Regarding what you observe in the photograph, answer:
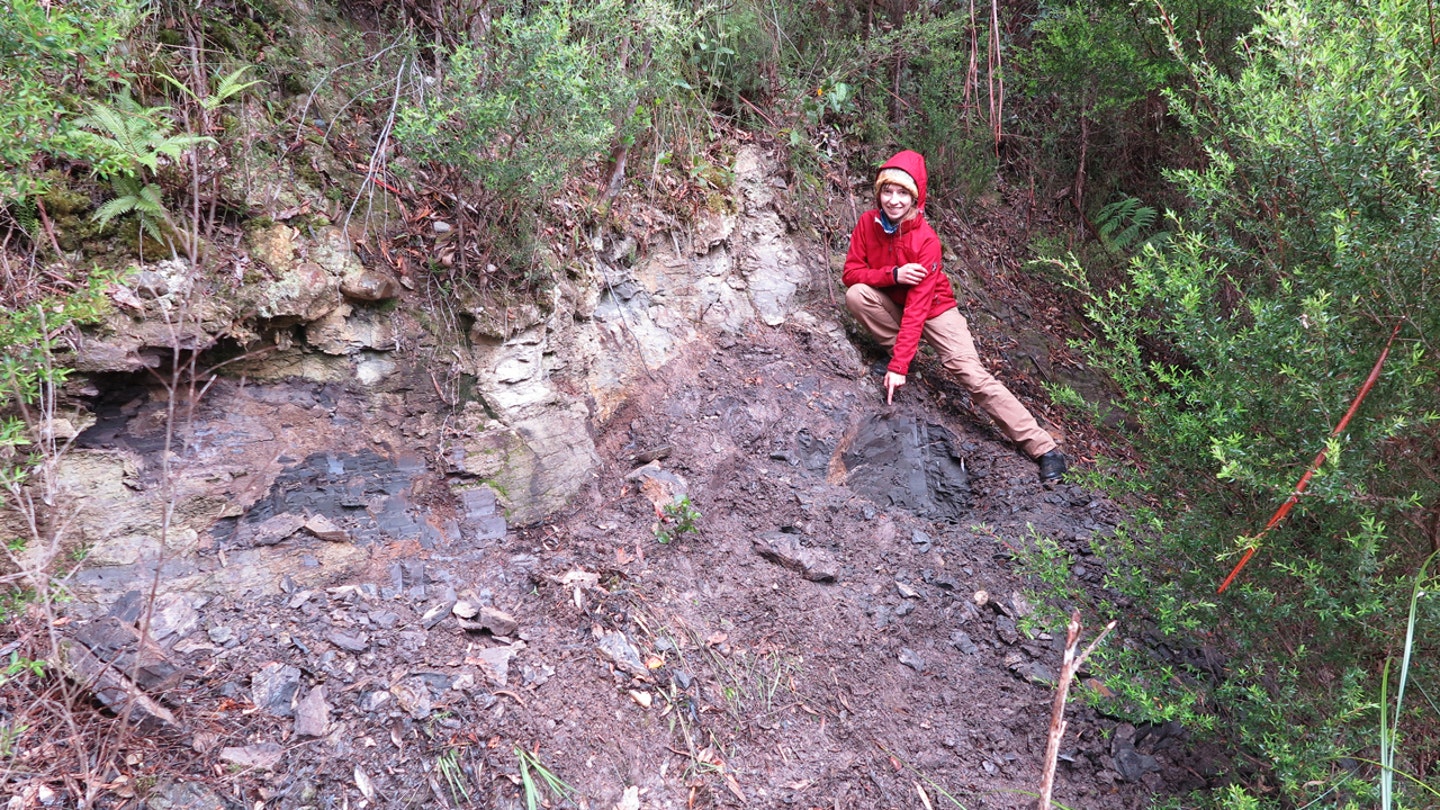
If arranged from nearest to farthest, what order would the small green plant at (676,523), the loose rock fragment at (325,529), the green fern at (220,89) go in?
the green fern at (220,89) < the loose rock fragment at (325,529) < the small green plant at (676,523)

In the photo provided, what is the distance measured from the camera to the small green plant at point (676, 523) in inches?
155

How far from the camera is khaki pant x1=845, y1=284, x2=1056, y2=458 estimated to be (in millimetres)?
5258

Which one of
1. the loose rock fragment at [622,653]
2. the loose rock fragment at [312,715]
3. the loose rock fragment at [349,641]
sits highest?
the loose rock fragment at [349,641]

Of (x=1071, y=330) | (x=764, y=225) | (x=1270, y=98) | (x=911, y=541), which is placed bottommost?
(x=911, y=541)

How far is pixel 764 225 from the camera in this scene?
5750 millimetres

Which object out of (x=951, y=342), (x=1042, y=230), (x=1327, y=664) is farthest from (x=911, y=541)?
(x=1042, y=230)

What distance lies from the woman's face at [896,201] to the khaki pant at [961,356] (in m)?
0.55

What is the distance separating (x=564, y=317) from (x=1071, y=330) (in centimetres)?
473

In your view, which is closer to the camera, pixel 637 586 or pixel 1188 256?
pixel 1188 256

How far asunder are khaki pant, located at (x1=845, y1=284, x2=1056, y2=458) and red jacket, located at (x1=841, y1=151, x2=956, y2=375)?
8cm

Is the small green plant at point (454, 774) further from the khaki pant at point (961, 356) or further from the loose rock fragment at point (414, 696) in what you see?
the khaki pant at point (961, 356)

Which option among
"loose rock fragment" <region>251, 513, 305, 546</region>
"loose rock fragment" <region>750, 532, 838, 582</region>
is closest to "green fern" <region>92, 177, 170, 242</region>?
"loose rock fragment" <region>251, 513, 305, 546</region>

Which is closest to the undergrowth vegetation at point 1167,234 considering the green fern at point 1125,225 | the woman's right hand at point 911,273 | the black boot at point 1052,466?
the black boot at point 1052,466

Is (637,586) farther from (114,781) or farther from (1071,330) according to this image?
(1071,330)
